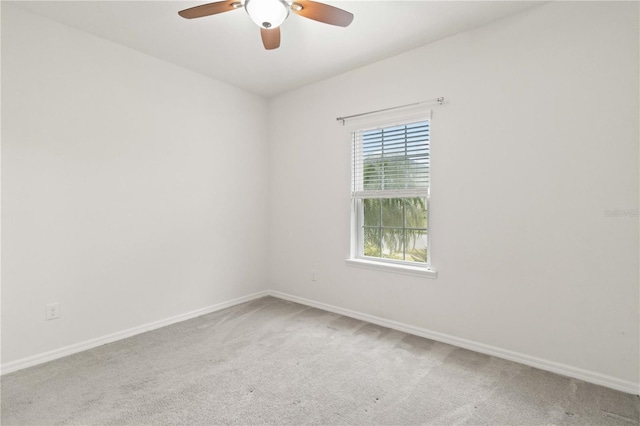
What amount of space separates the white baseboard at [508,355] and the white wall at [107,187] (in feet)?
5.54

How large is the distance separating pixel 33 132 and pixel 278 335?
251 centimetres

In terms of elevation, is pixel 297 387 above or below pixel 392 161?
below

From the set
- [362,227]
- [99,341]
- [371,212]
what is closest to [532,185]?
[371,212]

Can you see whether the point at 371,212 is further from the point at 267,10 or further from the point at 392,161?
the point at 267,10

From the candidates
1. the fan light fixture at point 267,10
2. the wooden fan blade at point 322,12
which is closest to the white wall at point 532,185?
the wooden fan blade at point 322,12

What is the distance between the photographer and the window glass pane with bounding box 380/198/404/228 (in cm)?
315

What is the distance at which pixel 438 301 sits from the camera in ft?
9.20

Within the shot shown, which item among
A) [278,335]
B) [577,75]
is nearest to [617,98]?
[577,75]

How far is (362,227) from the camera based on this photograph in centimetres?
345

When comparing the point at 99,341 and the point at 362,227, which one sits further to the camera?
the point at 362,227

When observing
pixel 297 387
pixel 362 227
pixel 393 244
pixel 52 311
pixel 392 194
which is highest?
pixel 392 194

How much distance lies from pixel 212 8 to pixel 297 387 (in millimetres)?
2406

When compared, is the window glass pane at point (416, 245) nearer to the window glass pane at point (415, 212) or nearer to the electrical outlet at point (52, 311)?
the window glass pane at point (415, 212)

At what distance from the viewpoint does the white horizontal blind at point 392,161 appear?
116 inches
